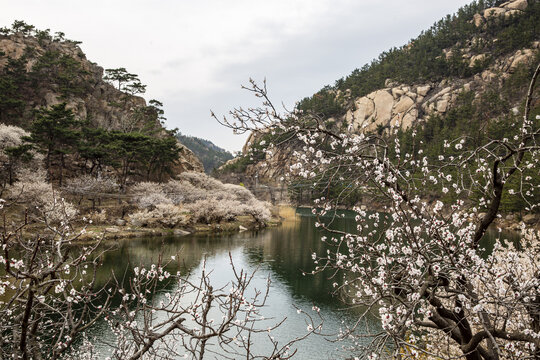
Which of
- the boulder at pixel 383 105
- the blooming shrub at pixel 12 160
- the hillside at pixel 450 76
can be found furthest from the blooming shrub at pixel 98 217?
the boulder at pixel 383 105

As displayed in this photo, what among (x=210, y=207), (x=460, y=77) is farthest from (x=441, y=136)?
(x=210, y=207)

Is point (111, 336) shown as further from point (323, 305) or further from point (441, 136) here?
point (441, 136)

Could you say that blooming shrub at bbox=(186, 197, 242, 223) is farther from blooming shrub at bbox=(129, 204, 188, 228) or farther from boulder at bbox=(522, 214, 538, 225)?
boulder at bbox=(522, 214, 538, 225)

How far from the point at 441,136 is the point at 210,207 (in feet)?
154

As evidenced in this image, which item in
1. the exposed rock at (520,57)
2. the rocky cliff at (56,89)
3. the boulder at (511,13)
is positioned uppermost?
the boulder at (511,13)

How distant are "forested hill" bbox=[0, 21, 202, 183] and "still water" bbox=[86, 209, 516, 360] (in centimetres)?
1390

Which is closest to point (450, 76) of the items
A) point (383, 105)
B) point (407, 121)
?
point (407, 121)

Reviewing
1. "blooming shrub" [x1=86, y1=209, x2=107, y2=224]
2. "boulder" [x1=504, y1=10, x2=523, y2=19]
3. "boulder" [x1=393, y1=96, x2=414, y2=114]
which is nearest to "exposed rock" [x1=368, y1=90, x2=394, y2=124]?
"boulder" [x1=393, y1=96, x2=414, y2=114]

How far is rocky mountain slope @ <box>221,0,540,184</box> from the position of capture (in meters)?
73.2

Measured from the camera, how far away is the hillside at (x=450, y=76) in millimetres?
66375

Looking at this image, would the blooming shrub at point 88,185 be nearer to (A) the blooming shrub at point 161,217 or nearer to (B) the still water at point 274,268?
(A) the blooming shrub at point 161,217

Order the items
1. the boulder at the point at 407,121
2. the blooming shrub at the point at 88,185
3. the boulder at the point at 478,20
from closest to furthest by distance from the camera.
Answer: the blooming shrub at the point at 88,185, the boulder at the point at 407,121, the boulder at the point at 478,20

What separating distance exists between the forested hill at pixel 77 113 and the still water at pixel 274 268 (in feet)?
45.6

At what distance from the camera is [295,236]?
1544 inches
